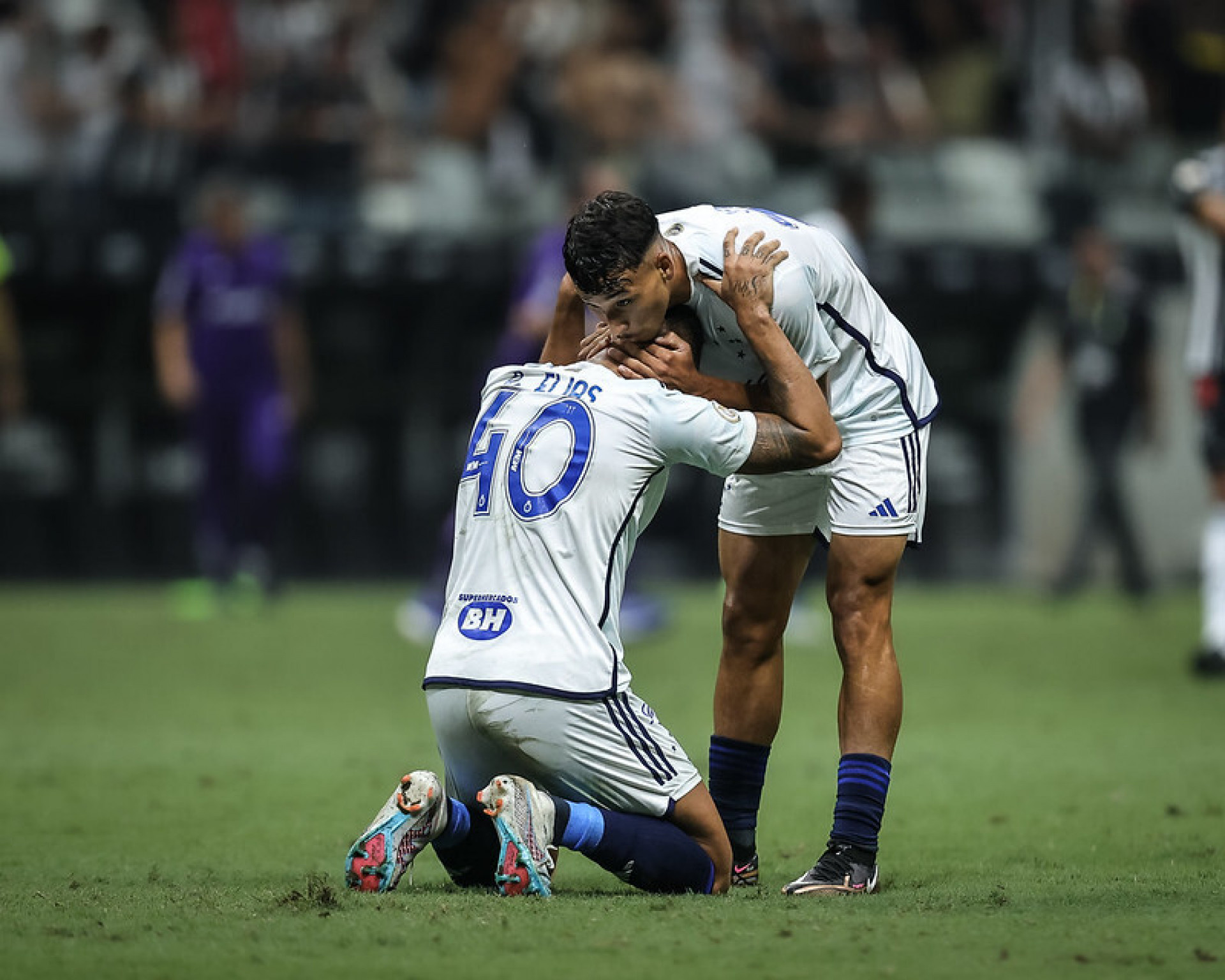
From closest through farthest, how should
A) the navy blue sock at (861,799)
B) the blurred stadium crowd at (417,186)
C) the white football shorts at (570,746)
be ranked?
the white football shorts at (570,746), the navy blue sock at (861,799), the blurred stadium crowd at (417,186)

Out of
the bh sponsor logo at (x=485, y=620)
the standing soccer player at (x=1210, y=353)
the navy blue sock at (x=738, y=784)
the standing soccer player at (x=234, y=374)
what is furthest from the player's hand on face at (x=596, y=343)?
the standing soccer player at (x=234, y=374)

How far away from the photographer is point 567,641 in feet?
16.0

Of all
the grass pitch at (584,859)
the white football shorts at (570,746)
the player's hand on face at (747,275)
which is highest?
the player's hand on face at (747,275)

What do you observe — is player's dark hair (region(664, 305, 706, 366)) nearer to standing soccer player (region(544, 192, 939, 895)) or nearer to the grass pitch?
standing soccer player (region(544, 192, 939, 895))

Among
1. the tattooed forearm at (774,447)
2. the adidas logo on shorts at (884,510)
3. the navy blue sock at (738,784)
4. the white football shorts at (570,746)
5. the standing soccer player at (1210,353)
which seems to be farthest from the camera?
the standing soccer player at (1210,353)

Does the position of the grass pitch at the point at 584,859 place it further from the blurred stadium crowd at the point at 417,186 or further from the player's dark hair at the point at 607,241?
the blurred stadium crowd at the point at 417,186

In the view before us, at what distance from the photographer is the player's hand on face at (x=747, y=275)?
5156 mm

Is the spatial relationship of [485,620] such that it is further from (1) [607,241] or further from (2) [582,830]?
(1) [607,241]

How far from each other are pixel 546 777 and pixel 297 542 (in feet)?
38.2

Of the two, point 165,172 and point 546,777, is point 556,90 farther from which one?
point 546,777

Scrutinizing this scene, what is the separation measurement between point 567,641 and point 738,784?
1.02 metres

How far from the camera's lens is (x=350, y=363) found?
1625 cm

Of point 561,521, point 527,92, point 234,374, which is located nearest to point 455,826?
point 561,521

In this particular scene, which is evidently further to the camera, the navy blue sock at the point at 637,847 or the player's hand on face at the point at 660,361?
the player's hand on face at the point at 660,361
